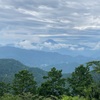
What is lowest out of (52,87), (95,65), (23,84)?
(52,87)

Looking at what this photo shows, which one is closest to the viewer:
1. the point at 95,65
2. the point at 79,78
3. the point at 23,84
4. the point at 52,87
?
the point at 95,65

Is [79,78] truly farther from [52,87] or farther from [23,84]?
[23,84]

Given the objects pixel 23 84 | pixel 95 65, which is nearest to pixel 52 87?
pixel 23 84

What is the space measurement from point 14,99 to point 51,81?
1270cm

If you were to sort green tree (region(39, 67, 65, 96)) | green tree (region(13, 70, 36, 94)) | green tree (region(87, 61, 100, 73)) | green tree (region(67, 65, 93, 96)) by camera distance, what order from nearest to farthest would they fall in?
green tree (region(87, 61, 100, 73)), green tree (region(39, 67, 65, 96)), green tree (region(67, 65, 93, 96)), green tree (region(13, 70, 36, 94))

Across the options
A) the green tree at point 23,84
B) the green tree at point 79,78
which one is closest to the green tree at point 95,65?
the green tree at point 79,78

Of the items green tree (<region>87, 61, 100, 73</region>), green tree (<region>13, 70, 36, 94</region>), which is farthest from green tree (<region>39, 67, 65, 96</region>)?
green tree (<region>87, 61, 100, 73</region>)

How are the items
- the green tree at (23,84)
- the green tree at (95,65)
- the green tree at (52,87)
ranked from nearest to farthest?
the green tree at (95,65) → the green tree at (52,87) → the green tree at (23,84)

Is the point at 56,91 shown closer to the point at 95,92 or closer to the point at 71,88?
the point at 71,88

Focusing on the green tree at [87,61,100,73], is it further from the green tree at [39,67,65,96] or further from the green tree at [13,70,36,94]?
the green tree at [13,70,36,94]

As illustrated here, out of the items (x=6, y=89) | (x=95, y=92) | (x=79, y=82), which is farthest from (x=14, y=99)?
(x=6, y=89)

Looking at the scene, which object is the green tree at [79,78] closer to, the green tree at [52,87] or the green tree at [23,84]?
the green tree at [52,87]

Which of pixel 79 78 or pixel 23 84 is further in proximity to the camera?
pixel 79 78

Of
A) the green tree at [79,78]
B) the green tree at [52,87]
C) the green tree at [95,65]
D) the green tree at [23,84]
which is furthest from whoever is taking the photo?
the green tree at [23,84]
